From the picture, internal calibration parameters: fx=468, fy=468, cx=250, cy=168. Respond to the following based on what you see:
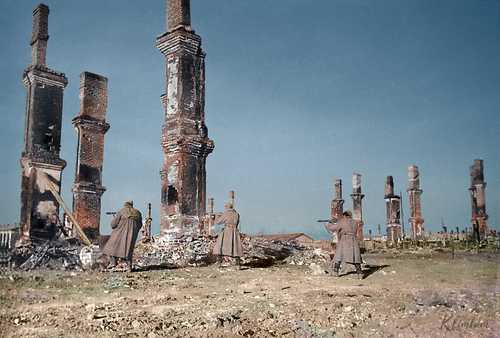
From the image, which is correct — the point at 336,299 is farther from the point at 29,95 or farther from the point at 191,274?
the point at 29,95

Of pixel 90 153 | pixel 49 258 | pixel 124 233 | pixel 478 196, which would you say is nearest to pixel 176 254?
pixel 124 233

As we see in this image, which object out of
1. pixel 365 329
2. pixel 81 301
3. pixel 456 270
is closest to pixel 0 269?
pixel 81 301

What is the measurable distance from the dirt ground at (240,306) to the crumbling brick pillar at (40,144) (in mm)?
5555

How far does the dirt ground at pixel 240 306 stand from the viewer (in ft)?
17.4

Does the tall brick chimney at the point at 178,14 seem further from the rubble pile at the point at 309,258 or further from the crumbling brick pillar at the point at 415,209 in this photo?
Answer: the crumbling brick pillar at the point at 415,209

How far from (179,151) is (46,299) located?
6.69 meters

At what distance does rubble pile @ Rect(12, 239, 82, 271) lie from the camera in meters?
12.0

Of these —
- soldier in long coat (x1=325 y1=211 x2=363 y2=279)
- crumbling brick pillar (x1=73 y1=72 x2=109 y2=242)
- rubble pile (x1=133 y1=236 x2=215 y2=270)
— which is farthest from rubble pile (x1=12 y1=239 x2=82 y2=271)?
soldier in long coat (x1=325 y1=211 x2=363 y2=279)

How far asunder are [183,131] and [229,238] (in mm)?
3456

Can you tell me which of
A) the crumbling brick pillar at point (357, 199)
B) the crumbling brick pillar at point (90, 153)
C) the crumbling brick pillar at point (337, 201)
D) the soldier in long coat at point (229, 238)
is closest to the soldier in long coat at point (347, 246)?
the soldier in long coat at point (229, 238)

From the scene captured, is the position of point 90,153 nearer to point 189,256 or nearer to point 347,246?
point 189,256

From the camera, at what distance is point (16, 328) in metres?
5.37

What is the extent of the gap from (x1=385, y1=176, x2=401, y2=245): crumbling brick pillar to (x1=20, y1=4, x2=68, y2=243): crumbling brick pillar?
67.6 feet

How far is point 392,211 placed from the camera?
96.9 feet
